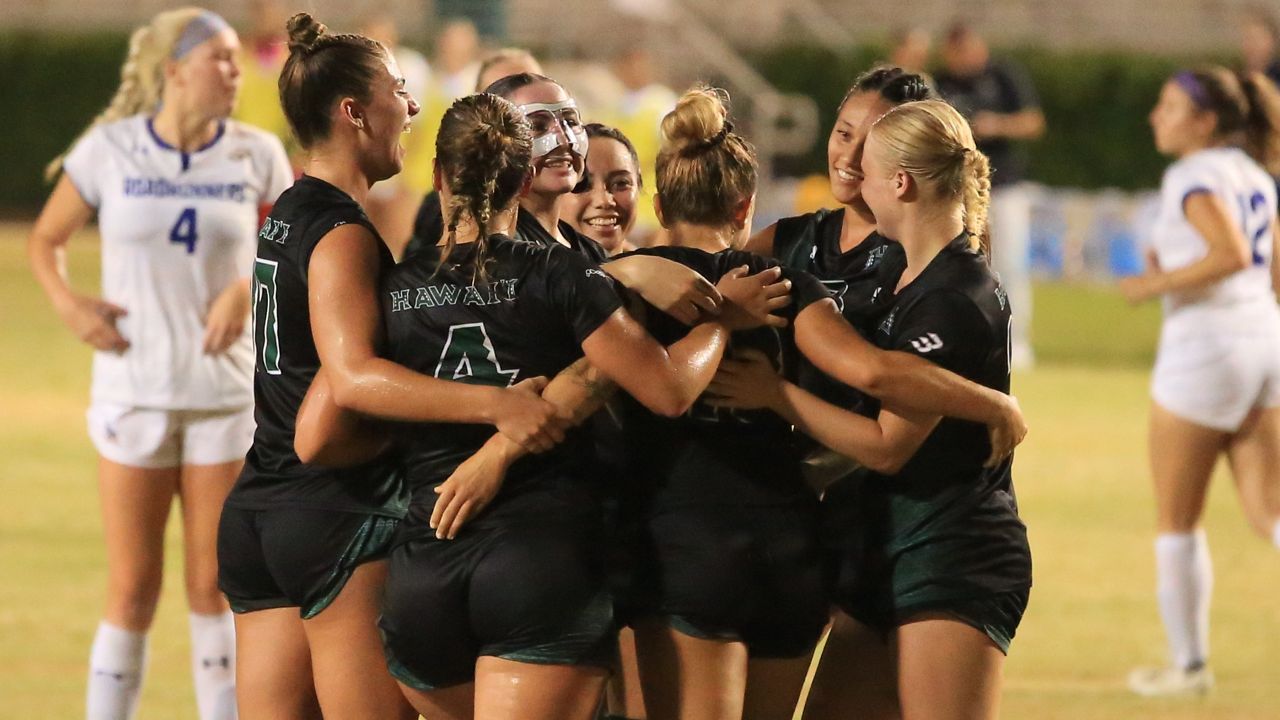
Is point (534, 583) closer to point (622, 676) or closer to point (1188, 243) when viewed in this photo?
point (622, 676)

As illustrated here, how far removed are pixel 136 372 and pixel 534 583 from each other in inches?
94.3

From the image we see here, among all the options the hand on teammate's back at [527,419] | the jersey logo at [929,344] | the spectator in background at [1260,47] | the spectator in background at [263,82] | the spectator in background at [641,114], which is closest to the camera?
the hand on teammate's back at [527,419]

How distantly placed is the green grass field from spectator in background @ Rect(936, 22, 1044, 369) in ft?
2.66

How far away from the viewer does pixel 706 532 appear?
3.46m

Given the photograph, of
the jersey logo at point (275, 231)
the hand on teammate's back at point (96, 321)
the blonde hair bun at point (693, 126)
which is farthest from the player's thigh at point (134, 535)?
the blonde hair bun at point (693, 126)

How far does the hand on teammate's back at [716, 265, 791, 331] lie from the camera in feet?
11.2

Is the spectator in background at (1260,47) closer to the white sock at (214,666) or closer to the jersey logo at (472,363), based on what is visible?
the white sock at (214,666)

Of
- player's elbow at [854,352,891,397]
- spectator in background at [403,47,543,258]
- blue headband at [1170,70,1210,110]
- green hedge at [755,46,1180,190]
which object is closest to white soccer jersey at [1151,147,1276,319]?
blue headband at [1170,70,1210,110]

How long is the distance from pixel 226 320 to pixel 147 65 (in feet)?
2.84

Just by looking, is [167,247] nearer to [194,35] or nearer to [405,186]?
[194,35]

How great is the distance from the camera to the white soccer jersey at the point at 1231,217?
630 cm

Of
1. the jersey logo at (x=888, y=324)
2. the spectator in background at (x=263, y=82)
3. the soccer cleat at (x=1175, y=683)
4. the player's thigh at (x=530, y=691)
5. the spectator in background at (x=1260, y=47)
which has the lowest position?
the soccer cleat at (x=1175, y=683)

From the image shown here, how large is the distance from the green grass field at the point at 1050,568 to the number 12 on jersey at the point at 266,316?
2.36m

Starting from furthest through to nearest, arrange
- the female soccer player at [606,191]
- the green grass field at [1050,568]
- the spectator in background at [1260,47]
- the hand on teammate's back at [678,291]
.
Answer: the spectator in background at [1260,47]
the green grass field at [1050,568]
the female soccer player at [606,191]
the hand on teammate's back at [678,291]
